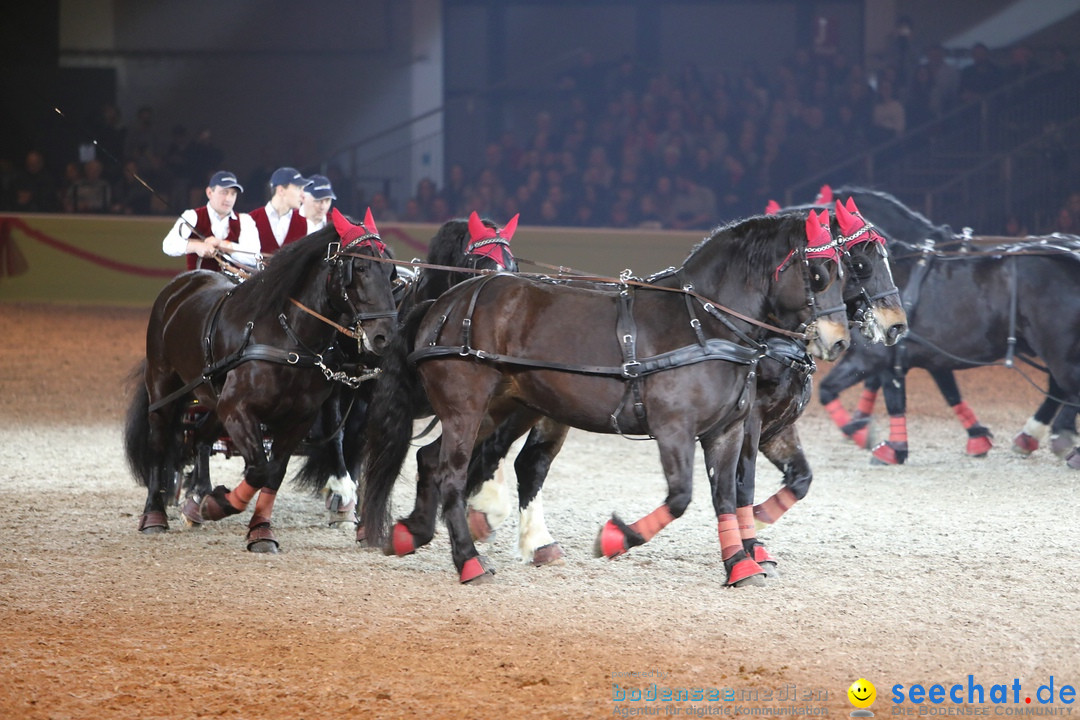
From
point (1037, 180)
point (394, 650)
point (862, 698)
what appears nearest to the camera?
point (862, 698)

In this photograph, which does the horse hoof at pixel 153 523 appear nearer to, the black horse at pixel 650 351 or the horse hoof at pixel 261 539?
the horse hoof at pixel 261 539

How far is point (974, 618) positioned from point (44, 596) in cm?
372

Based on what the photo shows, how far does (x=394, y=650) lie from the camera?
4.05 m

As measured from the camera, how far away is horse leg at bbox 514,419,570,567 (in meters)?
5.30

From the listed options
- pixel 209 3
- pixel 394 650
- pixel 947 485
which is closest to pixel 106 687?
pixel 394 650

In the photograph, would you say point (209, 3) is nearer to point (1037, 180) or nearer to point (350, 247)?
point (1037, 180)

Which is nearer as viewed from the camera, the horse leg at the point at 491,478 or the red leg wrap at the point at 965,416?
the horse leg at the point at 491,478

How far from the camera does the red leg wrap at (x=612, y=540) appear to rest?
15.8ft

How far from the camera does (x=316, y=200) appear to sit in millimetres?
6539

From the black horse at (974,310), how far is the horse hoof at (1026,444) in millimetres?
15

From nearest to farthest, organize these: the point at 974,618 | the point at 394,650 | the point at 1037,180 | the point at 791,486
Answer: the point at 394,650, the point at 974,618, the point at 791,486, the point at 1037,180

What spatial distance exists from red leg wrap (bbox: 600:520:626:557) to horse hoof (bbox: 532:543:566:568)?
470 millimetres

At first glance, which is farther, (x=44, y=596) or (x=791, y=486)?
(x=791, y=486)

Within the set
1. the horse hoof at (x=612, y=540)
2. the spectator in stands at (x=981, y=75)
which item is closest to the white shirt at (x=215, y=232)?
the horse hoof at (x=612, y=540)
